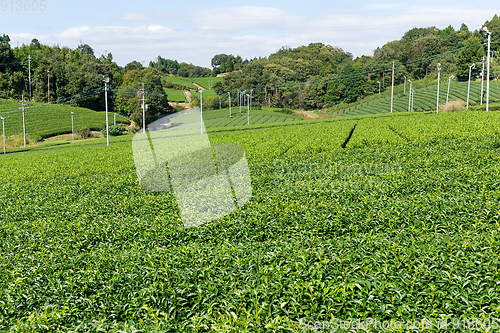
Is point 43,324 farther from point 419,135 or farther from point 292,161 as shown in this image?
point 419,135

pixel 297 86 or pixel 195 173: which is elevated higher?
pixel 297 86

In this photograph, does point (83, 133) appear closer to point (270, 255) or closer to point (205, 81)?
point (270, 255)

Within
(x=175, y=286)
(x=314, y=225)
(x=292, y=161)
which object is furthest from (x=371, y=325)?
(x=292, y=161)

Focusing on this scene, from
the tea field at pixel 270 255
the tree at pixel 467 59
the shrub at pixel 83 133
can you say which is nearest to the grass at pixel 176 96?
the shrub at pixel 83 133

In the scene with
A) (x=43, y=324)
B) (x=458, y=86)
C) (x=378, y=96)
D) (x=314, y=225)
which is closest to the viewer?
(x=43, y=324)

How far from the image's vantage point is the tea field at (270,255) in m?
4.79

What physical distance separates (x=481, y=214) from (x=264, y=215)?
4664 millimetres

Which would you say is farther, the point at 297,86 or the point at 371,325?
the point at 297,86

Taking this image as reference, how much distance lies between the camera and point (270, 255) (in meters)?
6.23

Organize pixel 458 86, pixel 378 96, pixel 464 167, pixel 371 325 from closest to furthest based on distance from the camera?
pixel 371 325 → pixel 464 167 → pixel 458 86 → pixel 378 96

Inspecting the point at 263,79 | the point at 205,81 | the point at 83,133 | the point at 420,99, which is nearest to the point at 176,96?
the point at 263,79

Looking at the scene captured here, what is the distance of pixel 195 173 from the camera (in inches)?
565

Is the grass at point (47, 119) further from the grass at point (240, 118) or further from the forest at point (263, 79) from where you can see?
the grass at point (240, 118)

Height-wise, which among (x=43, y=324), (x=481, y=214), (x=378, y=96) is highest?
(x=378, y=96)
